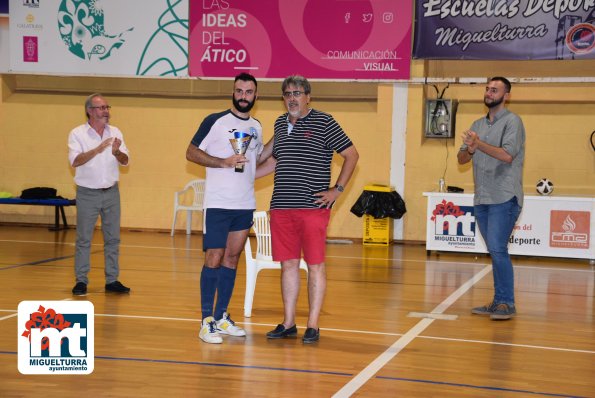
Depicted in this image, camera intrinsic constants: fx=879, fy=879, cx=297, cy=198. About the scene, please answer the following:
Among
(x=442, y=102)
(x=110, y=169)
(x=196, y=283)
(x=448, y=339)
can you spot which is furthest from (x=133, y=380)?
(x=442, y=102)

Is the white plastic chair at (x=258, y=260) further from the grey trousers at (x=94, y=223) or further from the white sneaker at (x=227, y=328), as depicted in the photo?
the grey trousers at (x=94, y=223)

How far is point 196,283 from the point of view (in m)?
8.55

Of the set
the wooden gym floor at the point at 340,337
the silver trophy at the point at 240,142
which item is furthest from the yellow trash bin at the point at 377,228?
the silver trophy at the point at 240,142

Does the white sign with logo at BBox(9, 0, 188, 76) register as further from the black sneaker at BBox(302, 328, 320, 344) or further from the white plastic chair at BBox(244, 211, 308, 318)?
the black sneaker at BBox(302, 328, 320, 344)

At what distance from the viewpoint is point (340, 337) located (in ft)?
20.1

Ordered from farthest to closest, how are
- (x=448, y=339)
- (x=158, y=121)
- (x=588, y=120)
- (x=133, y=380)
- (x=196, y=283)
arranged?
(x=158, y=121) < (x=588, y=120) < (x=196, y=283) < (x=448, y=339) < (x=133, y=380)

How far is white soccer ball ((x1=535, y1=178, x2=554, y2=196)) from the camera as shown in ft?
37.3

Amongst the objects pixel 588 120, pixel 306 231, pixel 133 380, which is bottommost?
pixel 133 380

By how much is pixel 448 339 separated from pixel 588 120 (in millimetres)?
7013

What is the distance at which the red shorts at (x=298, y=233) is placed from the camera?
18.9 ft

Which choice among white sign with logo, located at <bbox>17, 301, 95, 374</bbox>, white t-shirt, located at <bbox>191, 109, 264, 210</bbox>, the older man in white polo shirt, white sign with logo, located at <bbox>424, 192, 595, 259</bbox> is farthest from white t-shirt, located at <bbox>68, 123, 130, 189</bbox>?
white sign with logo, located at <bbox>424, 192, 595, 259</bbox>

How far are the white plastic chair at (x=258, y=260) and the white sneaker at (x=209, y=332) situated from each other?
0.95 metres

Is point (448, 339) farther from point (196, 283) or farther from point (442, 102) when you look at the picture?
point (442, 102)

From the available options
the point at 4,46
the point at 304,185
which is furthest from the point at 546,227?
the point at 4,46
